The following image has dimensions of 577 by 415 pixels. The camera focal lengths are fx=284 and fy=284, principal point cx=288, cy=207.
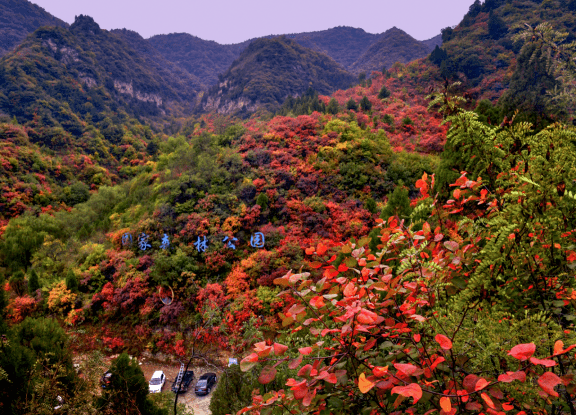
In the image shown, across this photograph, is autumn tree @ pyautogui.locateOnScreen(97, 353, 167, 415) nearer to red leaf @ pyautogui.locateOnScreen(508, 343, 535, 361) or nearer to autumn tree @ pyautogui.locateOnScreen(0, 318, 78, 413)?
autumn tree @ pyautogui.locateOnScreen(0, 318, 78, 413)

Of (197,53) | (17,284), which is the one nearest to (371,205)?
(17,284)

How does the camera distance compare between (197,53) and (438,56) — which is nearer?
(438,56)

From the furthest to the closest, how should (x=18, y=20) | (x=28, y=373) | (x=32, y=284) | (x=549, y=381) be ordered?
(x=18, y=20)
(x=32, y=284)
(x=28, y=373)
(x=549, y=381)

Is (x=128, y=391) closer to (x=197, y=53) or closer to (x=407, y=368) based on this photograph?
(x=407, y=368)

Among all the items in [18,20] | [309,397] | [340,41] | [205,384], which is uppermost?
[340,41]

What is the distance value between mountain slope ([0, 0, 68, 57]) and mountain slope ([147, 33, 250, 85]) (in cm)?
3452

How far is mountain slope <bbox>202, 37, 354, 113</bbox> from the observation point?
51688mm

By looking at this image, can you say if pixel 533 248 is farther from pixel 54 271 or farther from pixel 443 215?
pixel 54 271

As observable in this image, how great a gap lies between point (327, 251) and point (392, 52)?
2806 inches

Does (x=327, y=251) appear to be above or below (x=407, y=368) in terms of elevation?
below

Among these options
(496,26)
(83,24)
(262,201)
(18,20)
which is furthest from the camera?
(18,20)

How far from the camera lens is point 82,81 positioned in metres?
52.3

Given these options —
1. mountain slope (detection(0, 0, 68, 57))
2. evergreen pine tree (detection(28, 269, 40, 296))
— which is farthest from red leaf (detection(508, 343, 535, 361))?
mountain slope (detection(0, 0, 68, 57))

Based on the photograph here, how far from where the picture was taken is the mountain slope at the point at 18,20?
202ft
